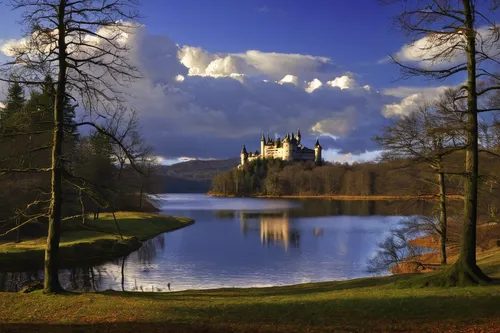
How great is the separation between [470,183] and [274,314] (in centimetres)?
764

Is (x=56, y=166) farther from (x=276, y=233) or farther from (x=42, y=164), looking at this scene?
(x=276, y=233)

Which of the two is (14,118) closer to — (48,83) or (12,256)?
(48,83)

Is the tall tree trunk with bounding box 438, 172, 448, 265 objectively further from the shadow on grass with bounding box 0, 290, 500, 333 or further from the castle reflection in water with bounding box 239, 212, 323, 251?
the castle reflection in water with bounding box 239, 212, 323, 251

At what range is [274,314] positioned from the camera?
10.7 meters

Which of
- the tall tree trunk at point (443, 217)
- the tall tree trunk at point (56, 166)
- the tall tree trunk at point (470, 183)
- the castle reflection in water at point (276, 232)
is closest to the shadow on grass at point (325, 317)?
the tall tree trunk at point (470, 183)

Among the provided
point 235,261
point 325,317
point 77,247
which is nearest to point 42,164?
point 77,247

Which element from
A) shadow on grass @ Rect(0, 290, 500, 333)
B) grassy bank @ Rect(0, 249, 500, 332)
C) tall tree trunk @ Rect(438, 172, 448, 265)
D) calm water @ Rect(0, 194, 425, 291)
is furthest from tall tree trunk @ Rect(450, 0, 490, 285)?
calm water @ Rect(0, 194, 425, 291)

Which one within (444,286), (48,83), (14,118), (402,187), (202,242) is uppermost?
(48,83)

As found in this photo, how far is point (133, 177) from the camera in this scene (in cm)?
6681

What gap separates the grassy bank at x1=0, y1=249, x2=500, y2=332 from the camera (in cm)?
931

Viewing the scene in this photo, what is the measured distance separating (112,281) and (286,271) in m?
10.7

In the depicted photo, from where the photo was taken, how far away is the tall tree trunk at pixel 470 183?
13.2 m

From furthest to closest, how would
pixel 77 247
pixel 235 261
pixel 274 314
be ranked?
pixel 77 247, pixel 235 261, pixel 274 314

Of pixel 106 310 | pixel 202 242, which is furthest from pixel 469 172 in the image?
pixel 202 242
